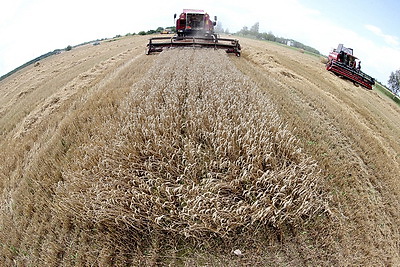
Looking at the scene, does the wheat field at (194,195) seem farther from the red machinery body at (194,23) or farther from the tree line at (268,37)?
the tree line at (268,37)

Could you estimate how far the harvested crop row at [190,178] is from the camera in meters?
2.93

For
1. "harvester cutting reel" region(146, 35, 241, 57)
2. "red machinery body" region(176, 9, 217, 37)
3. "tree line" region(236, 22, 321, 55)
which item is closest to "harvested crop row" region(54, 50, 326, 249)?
"harvester cutting reel" region(146, 35, 241, 57)

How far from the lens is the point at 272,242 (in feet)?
9.57

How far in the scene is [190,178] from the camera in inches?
137

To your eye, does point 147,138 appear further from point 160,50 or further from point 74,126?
point 160,50

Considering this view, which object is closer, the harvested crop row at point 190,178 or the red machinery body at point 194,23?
the harvested crop row at point 190,178

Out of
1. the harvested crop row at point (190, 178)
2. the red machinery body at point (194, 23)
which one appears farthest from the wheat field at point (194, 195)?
the red machinery body at point (194, 23)

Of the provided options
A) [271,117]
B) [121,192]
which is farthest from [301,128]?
[121,192]

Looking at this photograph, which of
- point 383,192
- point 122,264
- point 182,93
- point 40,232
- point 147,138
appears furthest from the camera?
point 182,93

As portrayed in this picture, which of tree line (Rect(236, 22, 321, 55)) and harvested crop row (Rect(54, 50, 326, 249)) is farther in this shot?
tree line (Rect(236, 22, 321, 55))

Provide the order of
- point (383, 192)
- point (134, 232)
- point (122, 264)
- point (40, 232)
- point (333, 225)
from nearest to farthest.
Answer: point (122, 264) → point (134, 232) → point (40, 232) → point (333, 225) → point (383, 192)

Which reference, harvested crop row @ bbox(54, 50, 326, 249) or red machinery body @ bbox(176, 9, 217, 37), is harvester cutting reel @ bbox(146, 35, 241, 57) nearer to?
red machinery body @ bbox(176, 9, 217, 37)

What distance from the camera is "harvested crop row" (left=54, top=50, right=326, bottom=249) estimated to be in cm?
293

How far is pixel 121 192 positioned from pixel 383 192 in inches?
211
